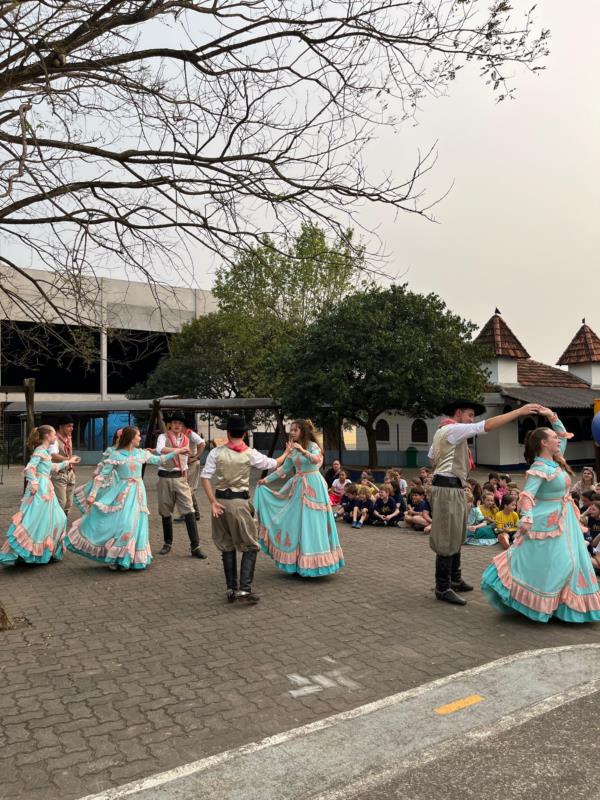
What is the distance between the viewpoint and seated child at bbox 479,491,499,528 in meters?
10.9

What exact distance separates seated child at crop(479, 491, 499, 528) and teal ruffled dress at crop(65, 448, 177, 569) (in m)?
5.53

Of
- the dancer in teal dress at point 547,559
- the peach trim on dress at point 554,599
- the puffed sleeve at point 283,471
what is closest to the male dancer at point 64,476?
the puffed sleeve at point 283,471

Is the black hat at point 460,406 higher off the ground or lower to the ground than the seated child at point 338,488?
higher

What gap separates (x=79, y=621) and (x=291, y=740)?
313cm

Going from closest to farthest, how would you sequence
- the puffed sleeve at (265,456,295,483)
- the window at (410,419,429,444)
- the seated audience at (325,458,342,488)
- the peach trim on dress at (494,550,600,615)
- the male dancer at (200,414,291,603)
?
the peach trim on dress at (494,550,600,615) < the male dancer at (200,414,291,603) < the puffed sleeve at (265,456,295,483) < the seated audience at (325,458,342,488) < the window at (410,419,429,444)

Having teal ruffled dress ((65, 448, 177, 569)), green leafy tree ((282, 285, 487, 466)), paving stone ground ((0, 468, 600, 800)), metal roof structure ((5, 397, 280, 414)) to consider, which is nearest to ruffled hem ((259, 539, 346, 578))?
paving stone ground ((0, 468, 600, 800))

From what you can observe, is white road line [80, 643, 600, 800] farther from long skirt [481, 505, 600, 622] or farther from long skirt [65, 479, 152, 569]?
long skirt [65, 479, 152, 569]

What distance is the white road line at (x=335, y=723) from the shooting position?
10.9ft

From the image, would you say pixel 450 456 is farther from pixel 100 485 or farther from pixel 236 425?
pixel 100 485

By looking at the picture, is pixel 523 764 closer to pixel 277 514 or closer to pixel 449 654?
pixel 449 654

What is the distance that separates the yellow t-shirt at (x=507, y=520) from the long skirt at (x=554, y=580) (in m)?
4.75

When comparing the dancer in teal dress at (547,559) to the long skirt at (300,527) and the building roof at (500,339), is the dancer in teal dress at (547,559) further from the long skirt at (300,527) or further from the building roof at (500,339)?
the building roof at (500,339)

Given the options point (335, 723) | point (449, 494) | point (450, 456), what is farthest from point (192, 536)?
point (335, 723)

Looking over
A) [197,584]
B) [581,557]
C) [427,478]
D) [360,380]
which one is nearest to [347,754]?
[581,557]
